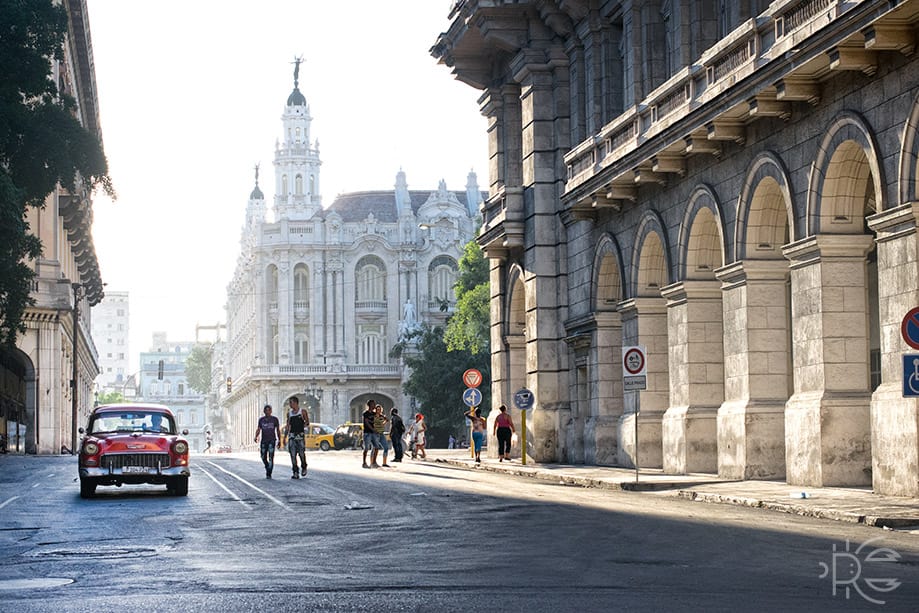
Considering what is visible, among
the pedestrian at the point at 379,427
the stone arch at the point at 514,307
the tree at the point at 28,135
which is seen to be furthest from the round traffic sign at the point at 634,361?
the stone arch at the point at 514,307

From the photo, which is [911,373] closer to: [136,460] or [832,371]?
[832,371]

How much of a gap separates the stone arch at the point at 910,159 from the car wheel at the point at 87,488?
560 inches

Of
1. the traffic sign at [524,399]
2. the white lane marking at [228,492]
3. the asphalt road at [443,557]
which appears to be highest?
the traffic sign at [524,399]

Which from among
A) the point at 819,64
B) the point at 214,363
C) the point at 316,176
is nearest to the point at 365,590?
the point at 819,64

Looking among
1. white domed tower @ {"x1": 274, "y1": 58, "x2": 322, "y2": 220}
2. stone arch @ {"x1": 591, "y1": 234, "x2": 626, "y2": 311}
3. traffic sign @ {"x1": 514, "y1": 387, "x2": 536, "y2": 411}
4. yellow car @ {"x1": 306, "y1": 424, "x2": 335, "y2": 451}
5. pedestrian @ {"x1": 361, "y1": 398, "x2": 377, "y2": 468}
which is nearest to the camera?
stone arch @ {"x1": 591, "y1": 234, "x2": 626, "y2": 311}

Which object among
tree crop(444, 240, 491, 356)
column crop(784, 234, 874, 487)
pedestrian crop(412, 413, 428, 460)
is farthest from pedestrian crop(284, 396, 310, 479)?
tree crop(444, 240, 491, 356)

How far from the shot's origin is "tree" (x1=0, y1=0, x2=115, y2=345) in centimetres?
4006

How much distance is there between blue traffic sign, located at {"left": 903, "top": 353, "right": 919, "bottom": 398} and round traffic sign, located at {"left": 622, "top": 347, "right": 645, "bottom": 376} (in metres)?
9.81

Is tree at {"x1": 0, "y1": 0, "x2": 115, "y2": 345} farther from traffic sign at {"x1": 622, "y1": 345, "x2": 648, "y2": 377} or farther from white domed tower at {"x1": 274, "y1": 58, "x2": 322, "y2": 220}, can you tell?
white domed tower at {"x1": 274, "y1": 58, "x2": 322, "y2": 220}

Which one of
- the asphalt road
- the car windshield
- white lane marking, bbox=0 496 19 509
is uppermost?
the car windshield

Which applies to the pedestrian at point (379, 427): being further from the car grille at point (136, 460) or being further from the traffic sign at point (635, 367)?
the car grille at point (136, 460)

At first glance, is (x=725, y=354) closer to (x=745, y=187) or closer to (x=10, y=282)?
(x=745, y=187)

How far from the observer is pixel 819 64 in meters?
24.0

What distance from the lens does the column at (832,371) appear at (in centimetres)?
2483
